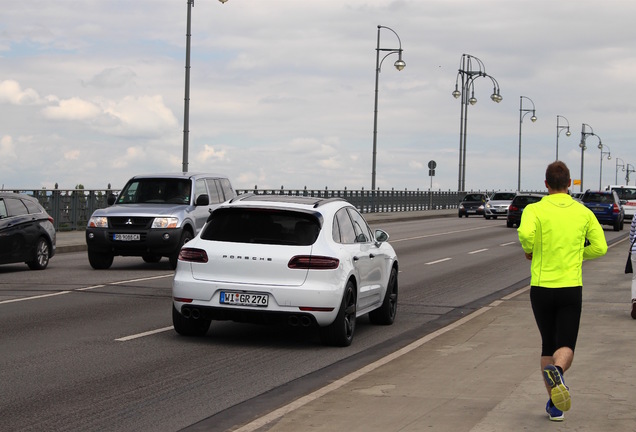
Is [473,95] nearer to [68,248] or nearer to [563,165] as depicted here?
[68,248]

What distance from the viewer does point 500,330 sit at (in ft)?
41.5

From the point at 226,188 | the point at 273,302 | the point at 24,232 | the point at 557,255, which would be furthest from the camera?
the point at 226,188

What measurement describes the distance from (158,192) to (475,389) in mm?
14281

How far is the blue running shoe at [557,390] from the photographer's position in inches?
276

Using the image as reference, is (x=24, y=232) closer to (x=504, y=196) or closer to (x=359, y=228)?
(x=359, y=228)

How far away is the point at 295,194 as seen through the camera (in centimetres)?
5891

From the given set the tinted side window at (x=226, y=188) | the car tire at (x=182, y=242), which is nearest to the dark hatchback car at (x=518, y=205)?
the tinted side window at (x=226, y=188)

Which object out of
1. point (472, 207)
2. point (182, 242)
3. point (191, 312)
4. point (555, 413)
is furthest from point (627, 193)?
point (555, 413)

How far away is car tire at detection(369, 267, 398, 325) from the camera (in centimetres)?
1362

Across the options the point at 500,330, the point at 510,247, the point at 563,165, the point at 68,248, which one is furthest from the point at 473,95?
the point at 563,165

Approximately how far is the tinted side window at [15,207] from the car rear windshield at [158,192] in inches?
75.3

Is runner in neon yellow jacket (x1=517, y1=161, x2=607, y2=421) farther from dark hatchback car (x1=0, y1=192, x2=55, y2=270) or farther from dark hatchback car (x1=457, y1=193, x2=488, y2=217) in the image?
dark hatchback car (x1=457, y1=193, x2=488, y2=217)

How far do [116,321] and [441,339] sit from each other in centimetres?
397

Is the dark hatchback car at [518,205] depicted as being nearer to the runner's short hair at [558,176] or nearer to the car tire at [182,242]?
the car tire at [182,242]
